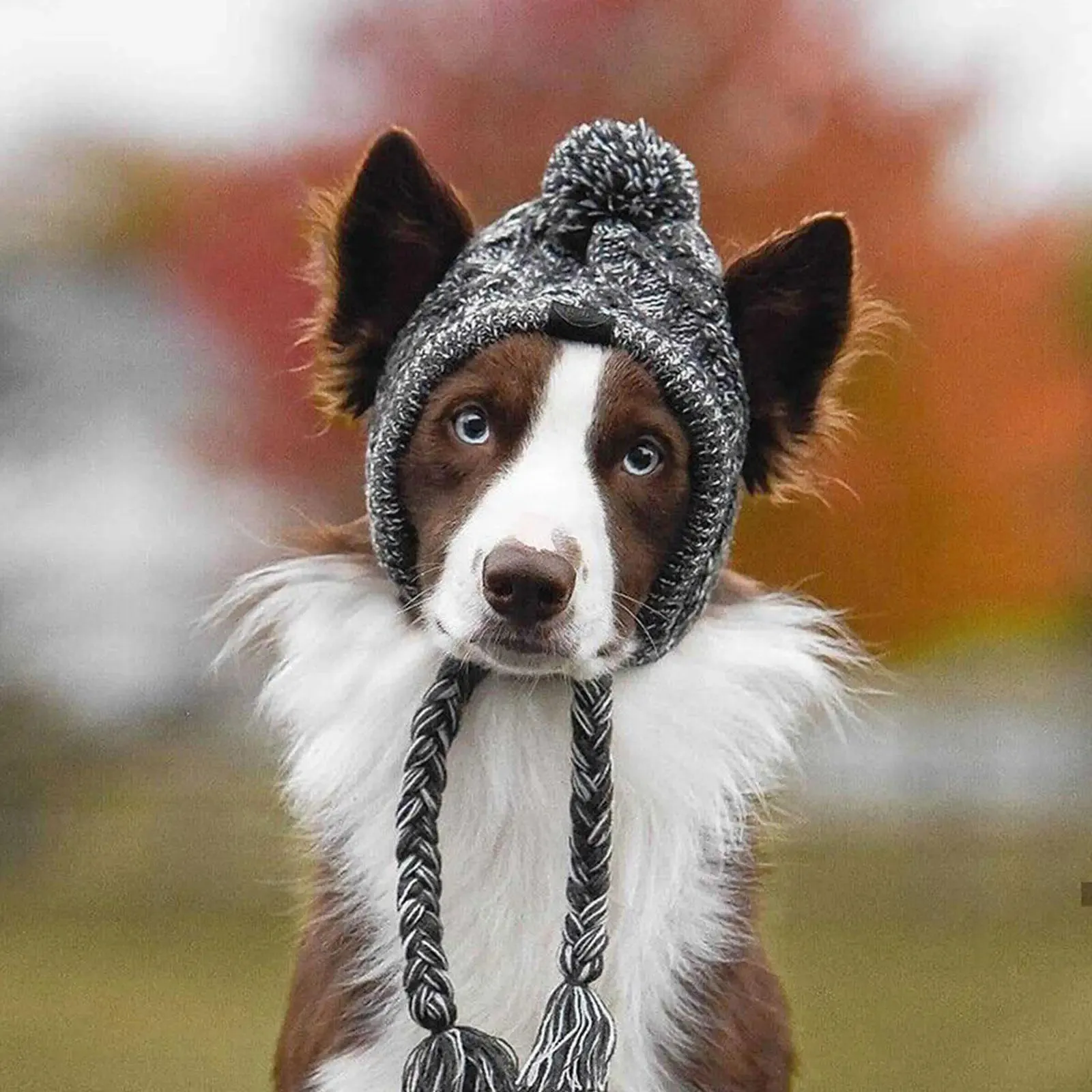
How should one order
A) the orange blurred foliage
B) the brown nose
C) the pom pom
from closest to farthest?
1. the brown nose
2. the pom pom
3. the orange blurred foliage

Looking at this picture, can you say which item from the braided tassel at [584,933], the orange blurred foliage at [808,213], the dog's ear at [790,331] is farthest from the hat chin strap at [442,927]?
the orange blurred foliage at [808,213]

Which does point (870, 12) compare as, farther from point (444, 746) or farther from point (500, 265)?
point (444, 746)

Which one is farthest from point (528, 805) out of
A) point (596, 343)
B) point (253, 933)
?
point (253, 933)

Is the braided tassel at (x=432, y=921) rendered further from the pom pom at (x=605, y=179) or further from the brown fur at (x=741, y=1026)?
the pom pom at (x=605, y=179)

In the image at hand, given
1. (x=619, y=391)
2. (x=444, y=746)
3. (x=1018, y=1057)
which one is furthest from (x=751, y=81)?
(x=1018, y=1057)

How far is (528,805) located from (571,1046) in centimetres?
18

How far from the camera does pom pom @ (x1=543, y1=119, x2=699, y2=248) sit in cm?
100

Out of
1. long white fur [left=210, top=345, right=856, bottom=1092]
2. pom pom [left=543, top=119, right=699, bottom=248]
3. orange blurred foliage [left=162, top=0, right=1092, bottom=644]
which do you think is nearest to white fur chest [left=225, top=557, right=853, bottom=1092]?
long white fur [left=210, top=345, right=856, bottom=1092]

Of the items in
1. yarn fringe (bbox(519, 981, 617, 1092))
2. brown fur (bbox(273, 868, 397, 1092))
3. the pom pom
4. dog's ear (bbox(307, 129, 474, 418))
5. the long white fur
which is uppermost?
the pom pom

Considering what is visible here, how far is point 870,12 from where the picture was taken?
1.71 metres

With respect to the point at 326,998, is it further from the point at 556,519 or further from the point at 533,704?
the point at 556,519

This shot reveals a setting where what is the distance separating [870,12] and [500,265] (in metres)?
0.93

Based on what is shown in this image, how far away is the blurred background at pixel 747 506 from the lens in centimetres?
168

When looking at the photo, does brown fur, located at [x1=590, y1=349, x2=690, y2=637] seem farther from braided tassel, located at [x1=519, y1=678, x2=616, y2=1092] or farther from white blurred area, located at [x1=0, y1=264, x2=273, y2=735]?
white blurred area, located at [x1=0, y1=264, x2=273, y2=735]
